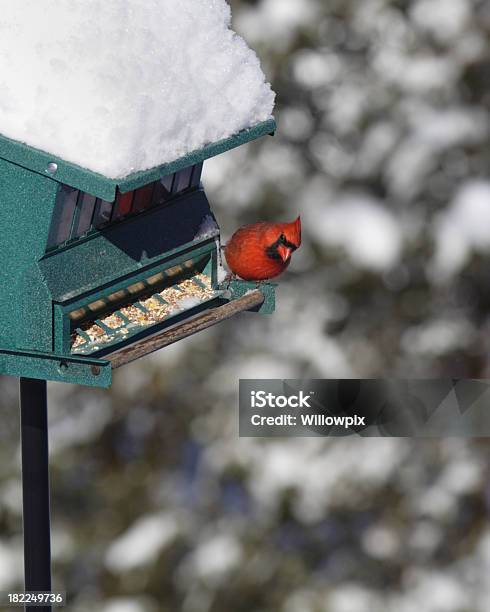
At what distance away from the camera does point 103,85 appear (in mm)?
1769

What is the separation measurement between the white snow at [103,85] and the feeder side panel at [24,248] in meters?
0.08

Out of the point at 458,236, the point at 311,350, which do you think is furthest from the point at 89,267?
the point at 458,236

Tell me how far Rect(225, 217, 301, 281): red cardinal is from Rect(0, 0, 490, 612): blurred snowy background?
1.50 meters

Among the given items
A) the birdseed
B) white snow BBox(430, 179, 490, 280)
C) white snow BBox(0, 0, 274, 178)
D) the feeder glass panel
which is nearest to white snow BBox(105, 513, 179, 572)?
white snow BBox(430, 179, 490, 280)

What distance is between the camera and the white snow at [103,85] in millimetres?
1747

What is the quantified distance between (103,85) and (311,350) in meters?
2.11

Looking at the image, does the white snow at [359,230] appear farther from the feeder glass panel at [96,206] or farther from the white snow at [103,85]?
the white snow at [103,85]

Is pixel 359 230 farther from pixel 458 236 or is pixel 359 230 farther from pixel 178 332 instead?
pixel 178 332

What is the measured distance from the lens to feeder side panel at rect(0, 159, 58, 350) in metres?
1.83

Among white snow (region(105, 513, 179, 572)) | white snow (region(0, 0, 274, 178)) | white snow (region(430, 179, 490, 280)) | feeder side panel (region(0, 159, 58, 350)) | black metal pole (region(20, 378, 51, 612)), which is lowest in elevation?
white snow (region(105, 513, 179, 572))

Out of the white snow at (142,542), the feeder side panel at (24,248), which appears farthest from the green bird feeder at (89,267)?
the white snow at (142,542)

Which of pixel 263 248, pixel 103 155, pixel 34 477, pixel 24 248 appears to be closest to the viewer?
pixel 103 155

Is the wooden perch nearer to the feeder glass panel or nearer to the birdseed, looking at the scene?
the birdseed

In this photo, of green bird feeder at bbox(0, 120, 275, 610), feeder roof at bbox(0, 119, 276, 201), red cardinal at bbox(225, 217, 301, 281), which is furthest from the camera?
red cardinal at bbox(225, 217, 301, 281)
